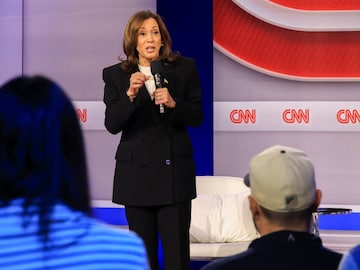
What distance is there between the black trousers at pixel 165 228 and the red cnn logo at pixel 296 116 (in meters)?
1.92

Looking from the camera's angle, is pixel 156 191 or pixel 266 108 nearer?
pixel 156 191

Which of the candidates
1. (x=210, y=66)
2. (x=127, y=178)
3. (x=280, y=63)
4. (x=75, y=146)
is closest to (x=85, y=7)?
(x=210, y=66)

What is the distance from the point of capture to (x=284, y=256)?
168 centimetres

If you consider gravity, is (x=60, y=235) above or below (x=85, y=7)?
below

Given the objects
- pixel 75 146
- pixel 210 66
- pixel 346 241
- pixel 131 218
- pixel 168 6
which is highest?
pixel 168 6

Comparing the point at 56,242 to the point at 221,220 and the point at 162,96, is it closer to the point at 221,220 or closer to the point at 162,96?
the point at 162,96

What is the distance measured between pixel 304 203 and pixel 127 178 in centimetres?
175

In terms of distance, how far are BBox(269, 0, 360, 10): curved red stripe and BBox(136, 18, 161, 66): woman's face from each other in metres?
1.99

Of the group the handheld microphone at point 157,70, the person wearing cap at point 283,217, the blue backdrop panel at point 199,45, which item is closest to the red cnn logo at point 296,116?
the blue backdrop panel at point 199,45

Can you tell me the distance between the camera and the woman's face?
3449 mm

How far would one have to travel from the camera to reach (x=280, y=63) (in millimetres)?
5230

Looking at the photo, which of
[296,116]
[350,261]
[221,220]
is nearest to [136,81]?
[221,220]

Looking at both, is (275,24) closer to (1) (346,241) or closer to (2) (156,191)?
(1) (346,241)

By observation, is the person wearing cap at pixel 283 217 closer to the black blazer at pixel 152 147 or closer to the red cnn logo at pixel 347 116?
the black blazer at pixel 152 147
